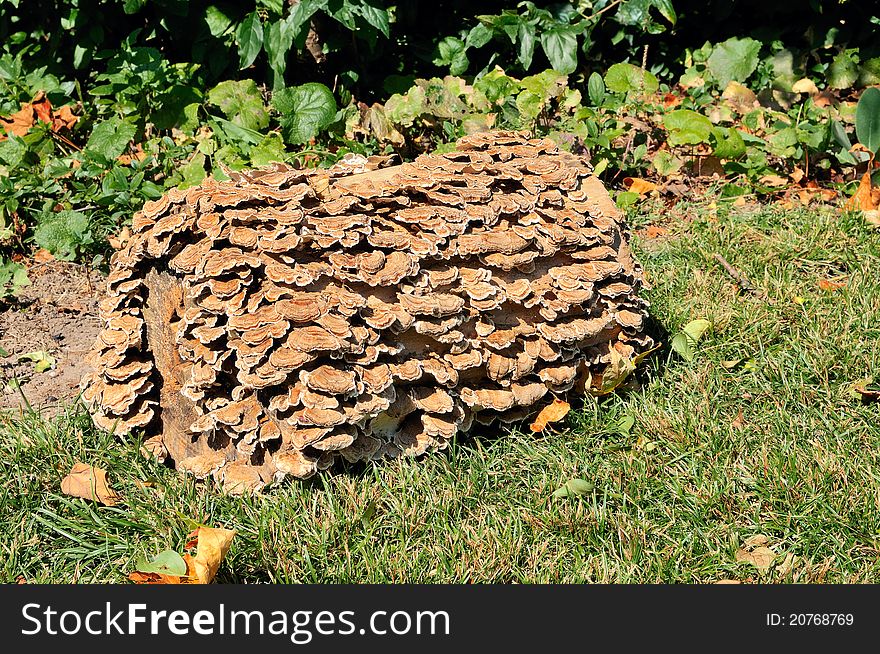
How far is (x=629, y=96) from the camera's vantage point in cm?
547

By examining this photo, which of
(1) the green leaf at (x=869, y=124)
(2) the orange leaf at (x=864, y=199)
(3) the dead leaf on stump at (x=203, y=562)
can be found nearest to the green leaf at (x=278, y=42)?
(1) the green leaf at (x=869, y=124)

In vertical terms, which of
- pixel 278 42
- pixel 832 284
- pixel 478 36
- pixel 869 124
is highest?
pixel 278 42

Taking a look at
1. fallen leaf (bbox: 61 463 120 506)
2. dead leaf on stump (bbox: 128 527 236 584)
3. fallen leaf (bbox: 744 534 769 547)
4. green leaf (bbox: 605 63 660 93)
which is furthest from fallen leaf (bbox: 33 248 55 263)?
fallen leaf (bbox: 744 534 769 547)

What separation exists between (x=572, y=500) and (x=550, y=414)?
0.40 m

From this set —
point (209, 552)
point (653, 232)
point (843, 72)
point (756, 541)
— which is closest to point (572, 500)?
point (756, 541)

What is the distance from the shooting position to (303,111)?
16.2 feet

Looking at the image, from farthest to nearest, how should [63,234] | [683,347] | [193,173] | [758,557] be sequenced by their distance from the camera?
[193,173] → [63,234] → [683,347] → [758,557]

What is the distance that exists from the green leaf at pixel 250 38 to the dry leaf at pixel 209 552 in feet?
10.6

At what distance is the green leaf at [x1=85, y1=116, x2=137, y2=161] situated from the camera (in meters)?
4.75

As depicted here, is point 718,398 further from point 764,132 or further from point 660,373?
point 764,132

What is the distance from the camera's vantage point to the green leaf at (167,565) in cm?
246

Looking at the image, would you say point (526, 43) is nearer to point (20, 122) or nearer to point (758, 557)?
point (20, 122)

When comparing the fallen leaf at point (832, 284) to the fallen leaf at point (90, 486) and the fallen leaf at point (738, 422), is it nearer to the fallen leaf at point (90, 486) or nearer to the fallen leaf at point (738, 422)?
the fallen leaf at point (738, 422)

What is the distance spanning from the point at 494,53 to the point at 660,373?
2827mm
